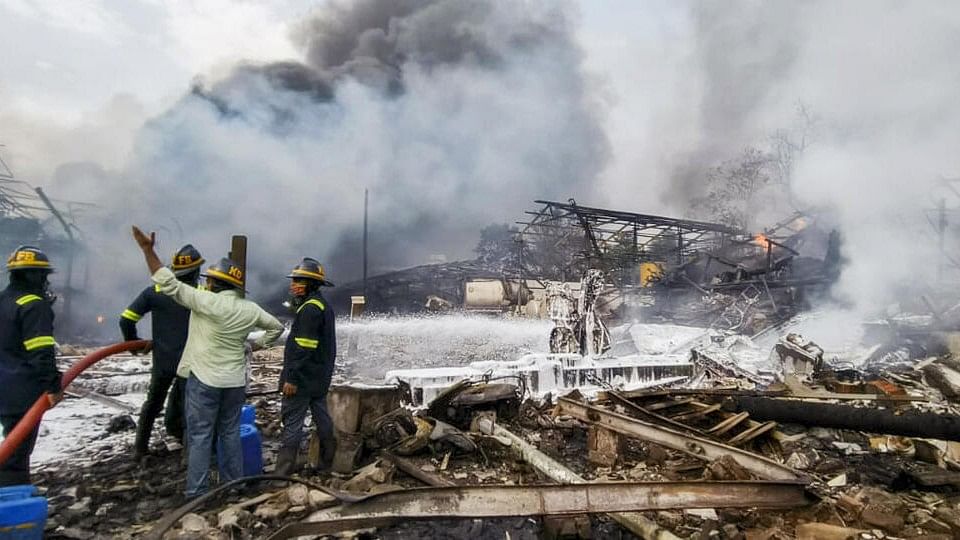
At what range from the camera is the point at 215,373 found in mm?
3734

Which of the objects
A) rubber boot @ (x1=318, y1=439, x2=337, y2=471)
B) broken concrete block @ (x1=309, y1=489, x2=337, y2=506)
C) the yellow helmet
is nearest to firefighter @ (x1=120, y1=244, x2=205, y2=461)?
the yellow helmet

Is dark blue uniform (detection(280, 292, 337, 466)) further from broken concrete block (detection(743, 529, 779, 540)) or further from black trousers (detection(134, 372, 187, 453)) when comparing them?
broken concrete block (detection(743, 529, 779, 540))

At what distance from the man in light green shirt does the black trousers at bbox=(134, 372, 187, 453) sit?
37.6 inches

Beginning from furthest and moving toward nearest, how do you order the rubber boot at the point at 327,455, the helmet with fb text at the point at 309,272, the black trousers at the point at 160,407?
1. the black trousers at the point at 160,407
2. the rubber boot at the point at 327,455
3. the helmet with fb text at the point at 309,272

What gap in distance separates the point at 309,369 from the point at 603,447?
289cm

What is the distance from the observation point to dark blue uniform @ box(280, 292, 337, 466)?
420 centimetres

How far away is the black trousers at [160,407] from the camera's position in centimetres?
461

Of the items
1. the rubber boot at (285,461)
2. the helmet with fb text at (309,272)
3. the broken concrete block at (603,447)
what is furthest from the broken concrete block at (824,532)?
the helmet with fb text at (309,272)

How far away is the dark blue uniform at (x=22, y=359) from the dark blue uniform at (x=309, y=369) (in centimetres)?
156

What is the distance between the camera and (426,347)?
45.6 ft

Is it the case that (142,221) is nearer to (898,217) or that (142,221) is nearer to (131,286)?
(131,286)

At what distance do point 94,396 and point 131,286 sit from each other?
1232 centimetres

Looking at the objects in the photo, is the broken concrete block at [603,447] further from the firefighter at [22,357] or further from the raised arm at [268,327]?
the firefighter at [22,357]

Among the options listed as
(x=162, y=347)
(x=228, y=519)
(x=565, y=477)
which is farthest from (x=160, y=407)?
(x=565, y=477)
